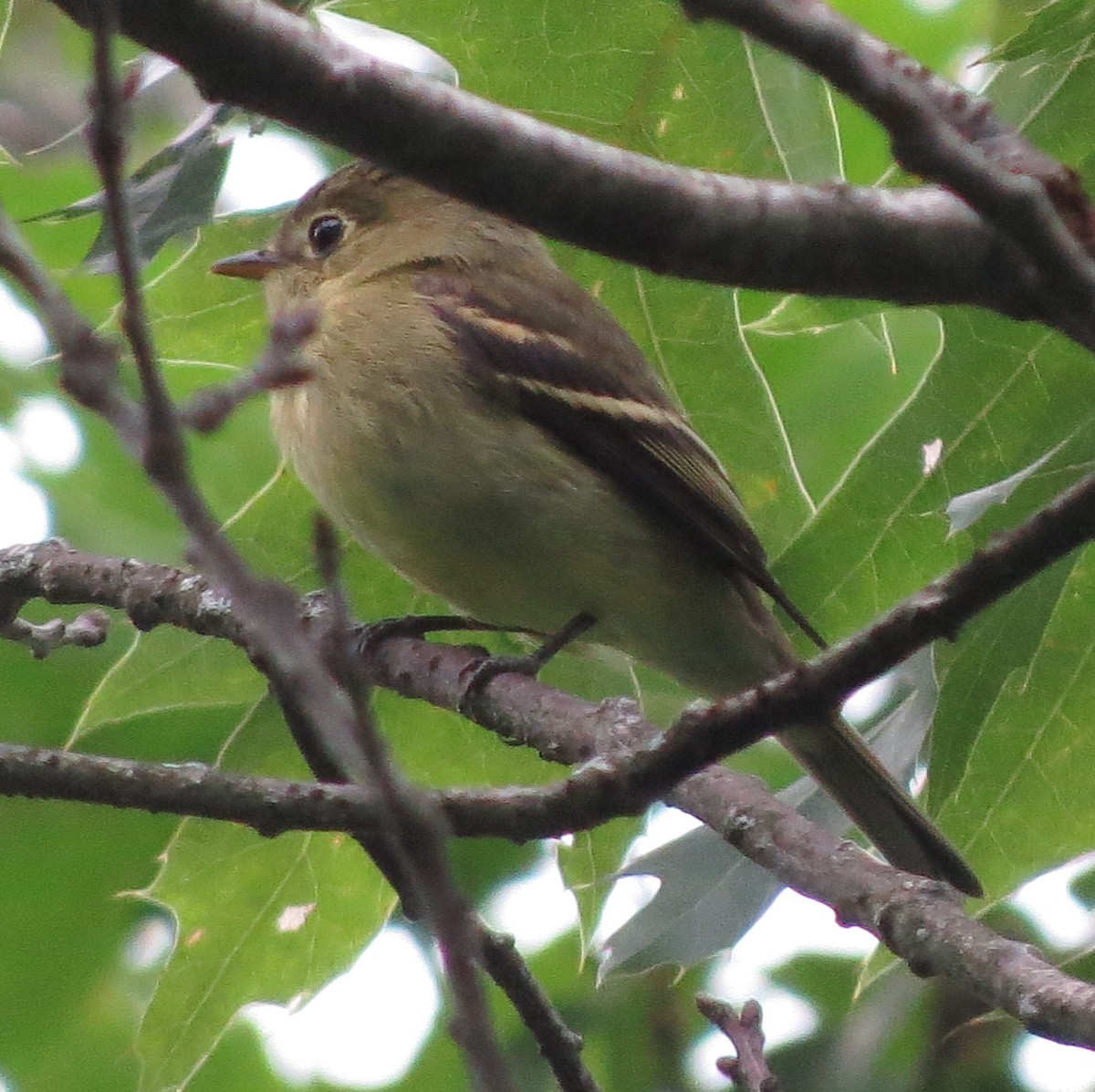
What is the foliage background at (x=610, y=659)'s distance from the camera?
402 cm

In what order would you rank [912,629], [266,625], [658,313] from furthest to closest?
[658,313] → [912,629] → [266,625]

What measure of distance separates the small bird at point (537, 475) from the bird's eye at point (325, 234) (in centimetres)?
21

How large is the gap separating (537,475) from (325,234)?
145 cm

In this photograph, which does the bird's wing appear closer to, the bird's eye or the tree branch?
Answer: the bird's eye

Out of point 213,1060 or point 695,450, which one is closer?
point 695,450

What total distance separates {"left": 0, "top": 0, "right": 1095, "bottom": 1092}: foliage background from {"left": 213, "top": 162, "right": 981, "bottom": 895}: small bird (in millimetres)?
210

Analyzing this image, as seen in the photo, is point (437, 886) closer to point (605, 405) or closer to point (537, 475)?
Answer: point (537, 475)

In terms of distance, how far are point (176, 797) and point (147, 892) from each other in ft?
6.59

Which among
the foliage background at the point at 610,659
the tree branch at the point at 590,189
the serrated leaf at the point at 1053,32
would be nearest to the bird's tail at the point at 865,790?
the foliage background at the point at 610,659

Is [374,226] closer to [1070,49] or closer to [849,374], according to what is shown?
[849,374]

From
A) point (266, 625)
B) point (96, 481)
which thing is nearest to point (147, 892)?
point (96, 481)

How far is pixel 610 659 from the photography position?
17.4 ft

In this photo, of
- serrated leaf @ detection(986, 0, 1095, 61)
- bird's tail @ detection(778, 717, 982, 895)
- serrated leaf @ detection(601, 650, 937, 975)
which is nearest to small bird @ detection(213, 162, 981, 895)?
bird's tail @ detection(778, 717, 982, 895)

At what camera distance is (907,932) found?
8.32ft
